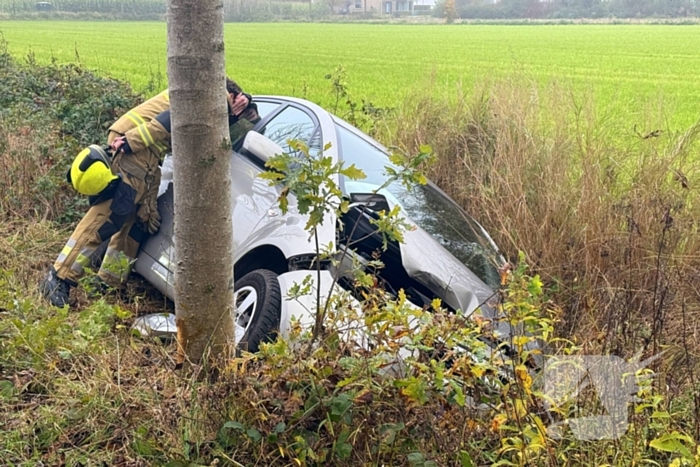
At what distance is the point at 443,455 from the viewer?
2.06 meters

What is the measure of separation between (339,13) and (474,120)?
92099mm

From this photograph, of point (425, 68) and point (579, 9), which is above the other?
point (579, 9)

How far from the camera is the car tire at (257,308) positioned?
2.94 metres

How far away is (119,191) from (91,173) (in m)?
0.25

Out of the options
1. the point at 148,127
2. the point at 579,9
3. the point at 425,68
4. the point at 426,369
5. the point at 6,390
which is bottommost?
the point at 6,390

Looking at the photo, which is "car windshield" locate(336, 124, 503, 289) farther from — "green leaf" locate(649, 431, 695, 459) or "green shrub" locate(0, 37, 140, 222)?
"green shrub" locate(0, 37, 140, 222)

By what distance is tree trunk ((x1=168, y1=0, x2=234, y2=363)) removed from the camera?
2.12 m

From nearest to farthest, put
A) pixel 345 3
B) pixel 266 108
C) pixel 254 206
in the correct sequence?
1. pixel 254 206
2. pixel 266 108
3. pixel 345 3

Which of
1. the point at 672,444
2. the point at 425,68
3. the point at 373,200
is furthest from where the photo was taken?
the point at 425,68

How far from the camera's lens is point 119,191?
12.9ft

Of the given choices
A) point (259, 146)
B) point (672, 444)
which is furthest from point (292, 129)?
point (672, 444)

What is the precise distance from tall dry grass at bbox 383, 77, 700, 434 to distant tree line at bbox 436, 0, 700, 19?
78.3 m

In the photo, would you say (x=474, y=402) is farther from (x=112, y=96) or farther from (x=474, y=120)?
(x=112, y=96)

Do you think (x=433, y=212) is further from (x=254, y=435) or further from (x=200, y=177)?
(x=254, y=435)
